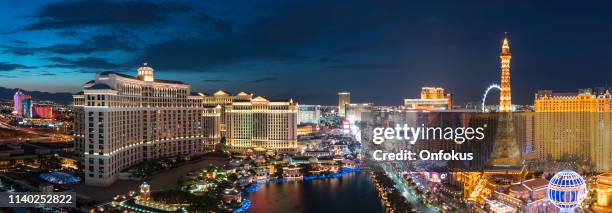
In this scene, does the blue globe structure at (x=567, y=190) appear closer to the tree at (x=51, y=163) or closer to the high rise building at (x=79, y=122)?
the tree at (x=51, y=163)

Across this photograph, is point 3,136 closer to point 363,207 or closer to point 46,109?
point 46,109

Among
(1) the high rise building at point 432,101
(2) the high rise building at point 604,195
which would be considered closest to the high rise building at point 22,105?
(1) the high rise building at point 432,101

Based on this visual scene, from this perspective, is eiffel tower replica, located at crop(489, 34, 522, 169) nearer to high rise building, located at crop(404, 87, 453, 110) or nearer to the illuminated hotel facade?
the illuminated hotel facade

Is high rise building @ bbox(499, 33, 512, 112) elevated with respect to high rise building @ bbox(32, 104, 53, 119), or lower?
elevated

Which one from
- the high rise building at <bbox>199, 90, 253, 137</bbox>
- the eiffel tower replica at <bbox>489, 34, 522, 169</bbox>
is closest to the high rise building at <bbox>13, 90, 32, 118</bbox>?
the high rise building at <bbox>199, 90, 253, 137</bbox>

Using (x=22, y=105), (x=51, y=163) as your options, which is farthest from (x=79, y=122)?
(x=22, y=105)

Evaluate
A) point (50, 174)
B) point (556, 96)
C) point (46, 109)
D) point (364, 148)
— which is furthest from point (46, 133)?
point (556, 96)

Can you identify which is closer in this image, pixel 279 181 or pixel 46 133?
pixel 279 181

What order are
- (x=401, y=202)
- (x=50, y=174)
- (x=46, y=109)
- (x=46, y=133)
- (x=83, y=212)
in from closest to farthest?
(x=83, y=212)
(x=401, y=202)
(x=50, y=174)
(x=46, y=133)
(x=46, y=109)
